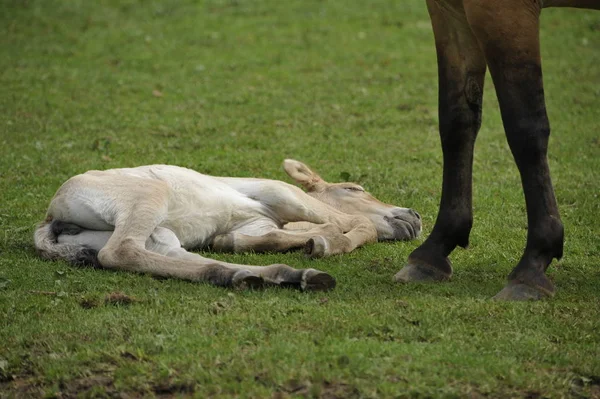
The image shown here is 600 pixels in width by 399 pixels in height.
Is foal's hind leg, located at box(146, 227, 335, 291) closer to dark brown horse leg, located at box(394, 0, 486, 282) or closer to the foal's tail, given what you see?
dark brown horse leg, located at box(394, 0, 486, 282)

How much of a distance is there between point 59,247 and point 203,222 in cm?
113

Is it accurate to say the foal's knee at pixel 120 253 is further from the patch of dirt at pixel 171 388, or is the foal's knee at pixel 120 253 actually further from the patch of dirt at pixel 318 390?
the patch of dirt at pixel 318 390

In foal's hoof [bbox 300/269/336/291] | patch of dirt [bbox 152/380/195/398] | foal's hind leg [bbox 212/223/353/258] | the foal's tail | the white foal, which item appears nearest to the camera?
patch of dirt [bbox 152/380/195/398]

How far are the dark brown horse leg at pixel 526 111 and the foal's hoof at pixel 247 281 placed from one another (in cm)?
149

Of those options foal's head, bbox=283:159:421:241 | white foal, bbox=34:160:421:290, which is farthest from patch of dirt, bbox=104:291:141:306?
foal's head, bbox=283:159:421:241

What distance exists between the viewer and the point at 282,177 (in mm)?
10164

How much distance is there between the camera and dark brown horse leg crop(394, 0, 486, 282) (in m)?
6.54

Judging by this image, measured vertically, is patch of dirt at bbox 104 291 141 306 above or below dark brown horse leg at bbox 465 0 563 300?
below

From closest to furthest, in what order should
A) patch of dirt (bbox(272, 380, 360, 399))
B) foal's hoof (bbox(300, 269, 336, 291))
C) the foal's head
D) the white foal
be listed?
patch of dirt (bbox(272, 380, 360, 399)) → foal's hoof (bbox(300, 269, 336, 291)) → the white foal → the foal's head

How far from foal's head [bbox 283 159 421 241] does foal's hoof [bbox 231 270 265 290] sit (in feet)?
7.25

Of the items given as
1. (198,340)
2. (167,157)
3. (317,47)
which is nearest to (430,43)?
(317,47)

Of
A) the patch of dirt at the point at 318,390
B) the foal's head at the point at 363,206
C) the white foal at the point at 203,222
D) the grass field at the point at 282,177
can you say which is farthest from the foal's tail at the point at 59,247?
the patch of dirt at the point at 318,390

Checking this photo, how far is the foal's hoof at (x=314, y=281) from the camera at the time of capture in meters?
5.98

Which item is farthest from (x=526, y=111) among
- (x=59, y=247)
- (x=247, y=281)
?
(x=59, y=247)
